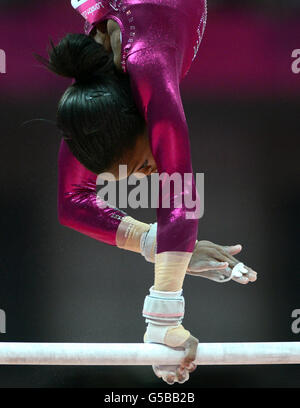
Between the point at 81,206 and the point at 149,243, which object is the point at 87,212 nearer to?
the point at 81,206

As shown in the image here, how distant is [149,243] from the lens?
1440 millimetres

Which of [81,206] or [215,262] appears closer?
[215,262]

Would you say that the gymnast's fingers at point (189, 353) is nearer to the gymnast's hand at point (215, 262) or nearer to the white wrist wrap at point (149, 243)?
the gymnast's hand at point (215, 262)

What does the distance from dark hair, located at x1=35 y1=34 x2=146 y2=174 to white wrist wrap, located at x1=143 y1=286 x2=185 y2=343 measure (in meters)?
0.30

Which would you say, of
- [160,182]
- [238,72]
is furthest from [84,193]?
[238,72]

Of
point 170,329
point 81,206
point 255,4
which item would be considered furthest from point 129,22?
point 255,4

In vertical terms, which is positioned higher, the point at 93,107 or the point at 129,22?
the point at 129,22

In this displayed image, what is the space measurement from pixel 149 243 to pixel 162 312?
0.28 meters

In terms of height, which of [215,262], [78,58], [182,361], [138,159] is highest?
[78,58]

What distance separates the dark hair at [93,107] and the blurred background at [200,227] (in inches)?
41.1

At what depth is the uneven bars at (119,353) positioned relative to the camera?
1246 mm

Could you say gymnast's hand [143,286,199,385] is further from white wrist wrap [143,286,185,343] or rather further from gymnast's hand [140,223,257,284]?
gymnast's hand [140,223,257,284]

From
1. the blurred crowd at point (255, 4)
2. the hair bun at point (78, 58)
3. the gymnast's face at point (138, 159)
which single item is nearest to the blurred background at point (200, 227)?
the blurred crowd at point (255, 4)

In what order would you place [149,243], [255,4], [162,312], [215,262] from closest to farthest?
[162,312] → [215,262] → [149,243] → [255,4]
